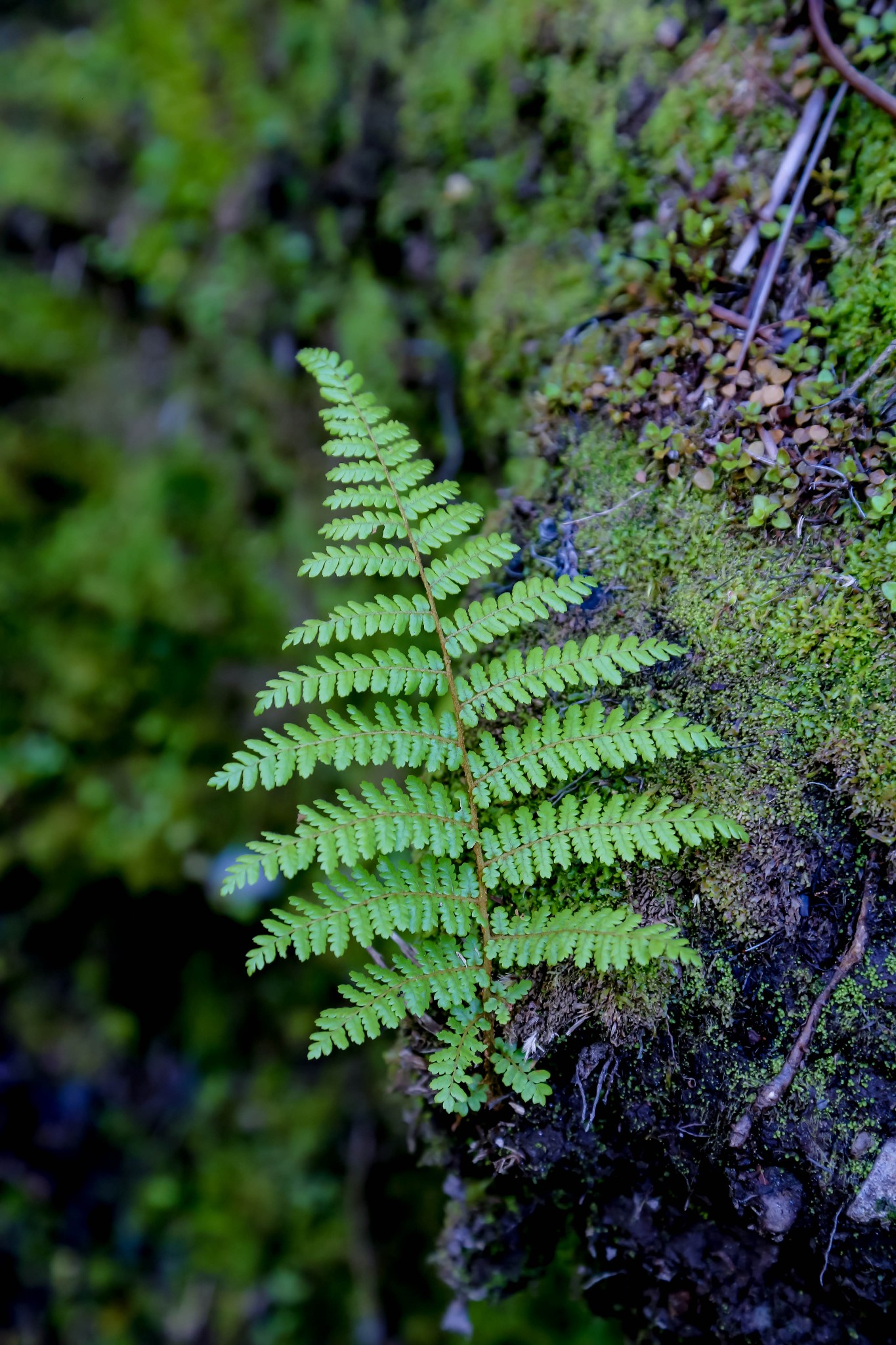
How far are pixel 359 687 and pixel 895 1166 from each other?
5.91 feet

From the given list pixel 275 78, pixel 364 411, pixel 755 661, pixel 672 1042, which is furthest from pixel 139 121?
pixel 672 1042

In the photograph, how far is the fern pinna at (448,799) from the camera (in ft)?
6.37

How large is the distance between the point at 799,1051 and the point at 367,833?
127 cm

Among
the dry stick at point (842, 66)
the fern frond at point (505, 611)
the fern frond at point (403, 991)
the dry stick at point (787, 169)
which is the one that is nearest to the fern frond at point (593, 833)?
the fern frond at point (403, 991)

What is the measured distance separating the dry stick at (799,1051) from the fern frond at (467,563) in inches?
54.1

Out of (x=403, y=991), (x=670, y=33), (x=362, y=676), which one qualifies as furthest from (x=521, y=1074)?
(x=670, y=33)

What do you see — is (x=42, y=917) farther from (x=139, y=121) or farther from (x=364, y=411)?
Answer: (x=139, y=121)

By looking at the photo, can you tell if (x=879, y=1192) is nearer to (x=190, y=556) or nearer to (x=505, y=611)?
(x=505, y=611)

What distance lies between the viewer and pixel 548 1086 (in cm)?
196

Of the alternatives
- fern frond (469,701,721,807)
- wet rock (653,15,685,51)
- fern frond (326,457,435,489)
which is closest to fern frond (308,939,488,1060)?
fern frond (469,701,721,807)

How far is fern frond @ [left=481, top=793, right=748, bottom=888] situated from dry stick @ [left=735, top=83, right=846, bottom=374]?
1376 mm

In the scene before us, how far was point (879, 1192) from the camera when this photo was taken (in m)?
1.88

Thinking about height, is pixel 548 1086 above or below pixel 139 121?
below

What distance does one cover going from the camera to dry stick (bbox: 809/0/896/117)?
2248mm
